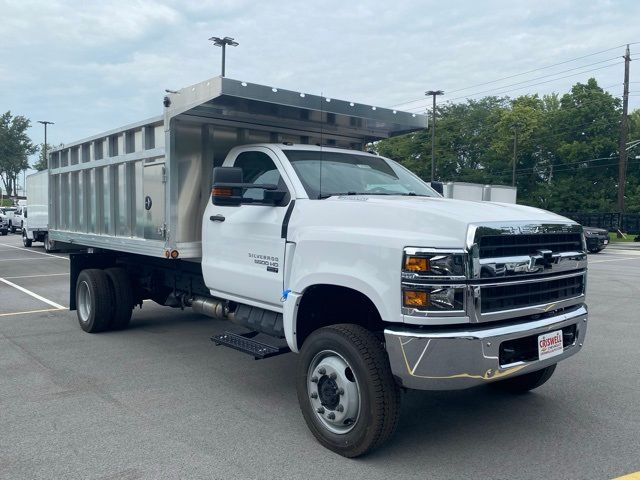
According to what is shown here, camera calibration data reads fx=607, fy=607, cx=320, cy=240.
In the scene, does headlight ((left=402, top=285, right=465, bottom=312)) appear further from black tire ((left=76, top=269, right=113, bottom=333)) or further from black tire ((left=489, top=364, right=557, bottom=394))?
black tire ((left=76, top=269, right=113, bottom=333))

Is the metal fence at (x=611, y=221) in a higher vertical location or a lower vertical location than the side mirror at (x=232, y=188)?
lower

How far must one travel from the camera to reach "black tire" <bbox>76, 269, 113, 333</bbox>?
7.75 m

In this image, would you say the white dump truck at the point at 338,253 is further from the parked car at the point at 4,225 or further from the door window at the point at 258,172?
the parked car at the point at 4,225

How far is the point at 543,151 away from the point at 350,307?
5736 centimetres

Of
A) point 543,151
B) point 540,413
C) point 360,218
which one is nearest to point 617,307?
point 540,413

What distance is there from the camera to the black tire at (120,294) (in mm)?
7906

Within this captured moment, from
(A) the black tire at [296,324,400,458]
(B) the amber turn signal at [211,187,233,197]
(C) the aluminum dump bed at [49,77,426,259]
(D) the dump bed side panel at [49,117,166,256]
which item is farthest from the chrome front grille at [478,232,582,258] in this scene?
(D) the dump bed side panel at [49,117,166,256]

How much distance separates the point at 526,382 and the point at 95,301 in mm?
5285

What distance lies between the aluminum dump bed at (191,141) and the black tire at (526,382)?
115 inches

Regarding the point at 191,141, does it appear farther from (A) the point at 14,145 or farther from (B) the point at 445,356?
(A) the point at 14,145

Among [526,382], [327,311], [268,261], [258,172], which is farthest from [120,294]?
[526,382]

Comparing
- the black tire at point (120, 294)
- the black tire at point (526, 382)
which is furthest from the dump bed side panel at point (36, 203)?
the black tire at point (526, 382)

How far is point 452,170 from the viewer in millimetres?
64000

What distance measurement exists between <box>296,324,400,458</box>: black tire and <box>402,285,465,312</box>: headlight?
49 cm
